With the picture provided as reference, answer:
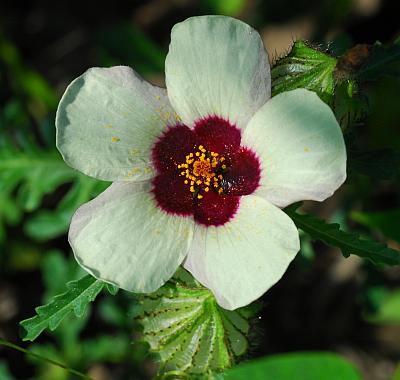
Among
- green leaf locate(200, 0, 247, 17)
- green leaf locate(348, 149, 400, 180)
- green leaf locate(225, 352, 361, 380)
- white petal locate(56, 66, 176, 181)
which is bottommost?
green leaf locate(225, 352, 361, 380)

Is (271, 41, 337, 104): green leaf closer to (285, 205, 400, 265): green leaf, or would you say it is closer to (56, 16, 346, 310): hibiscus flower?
(56, 16, 346, 310): hibiscus flower

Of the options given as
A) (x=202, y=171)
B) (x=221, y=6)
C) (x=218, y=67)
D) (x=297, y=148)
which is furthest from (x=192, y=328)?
(x=221, y=6)

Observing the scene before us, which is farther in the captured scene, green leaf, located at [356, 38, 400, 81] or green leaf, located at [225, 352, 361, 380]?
green leaf, located at [225, 352, 361, 380]

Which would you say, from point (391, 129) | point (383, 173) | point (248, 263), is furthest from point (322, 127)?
point (391, 129)

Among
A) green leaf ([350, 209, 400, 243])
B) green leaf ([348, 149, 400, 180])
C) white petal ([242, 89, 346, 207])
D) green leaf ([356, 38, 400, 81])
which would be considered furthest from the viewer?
green leaf ([350, 209, 400, 243])

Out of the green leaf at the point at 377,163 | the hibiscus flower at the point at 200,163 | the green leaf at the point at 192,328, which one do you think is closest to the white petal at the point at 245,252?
the hibiscus flower at the point at 200,163

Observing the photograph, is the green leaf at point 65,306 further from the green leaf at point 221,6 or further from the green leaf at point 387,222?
the green leaf at point 221,6

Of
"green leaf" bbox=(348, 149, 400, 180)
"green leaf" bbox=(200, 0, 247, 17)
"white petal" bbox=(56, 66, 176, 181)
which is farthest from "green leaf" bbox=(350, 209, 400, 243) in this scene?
"green leaf" bbox=(200, 0, 247, 17)
